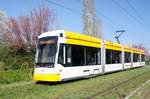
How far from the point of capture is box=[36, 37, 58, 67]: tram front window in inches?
618

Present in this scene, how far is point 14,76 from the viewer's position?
19.0m

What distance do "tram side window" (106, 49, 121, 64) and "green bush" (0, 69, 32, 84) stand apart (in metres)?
7.23

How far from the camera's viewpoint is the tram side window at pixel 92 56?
19420mm

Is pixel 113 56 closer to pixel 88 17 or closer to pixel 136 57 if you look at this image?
pixel 136 57

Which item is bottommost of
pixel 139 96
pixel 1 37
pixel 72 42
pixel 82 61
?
pixel 139 96

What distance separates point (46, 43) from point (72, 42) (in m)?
1.75

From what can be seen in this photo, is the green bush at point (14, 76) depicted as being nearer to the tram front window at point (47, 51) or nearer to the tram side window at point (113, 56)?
the tram front window at point (47, 51)

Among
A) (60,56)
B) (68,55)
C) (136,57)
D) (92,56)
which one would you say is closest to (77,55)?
(68,55)

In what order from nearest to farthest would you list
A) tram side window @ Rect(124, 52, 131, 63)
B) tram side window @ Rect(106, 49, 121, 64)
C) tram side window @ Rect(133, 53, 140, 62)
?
tram side window @ Rect(106, 49, 121, 64) < tram side window @ Rect(124, 52, 131, 63) < tram side window @ Rect(133, 53, 140, 62)

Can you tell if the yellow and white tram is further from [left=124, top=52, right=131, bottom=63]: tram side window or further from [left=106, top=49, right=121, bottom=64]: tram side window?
[left=124, top=52, right=131, bottom=63]: tram side window

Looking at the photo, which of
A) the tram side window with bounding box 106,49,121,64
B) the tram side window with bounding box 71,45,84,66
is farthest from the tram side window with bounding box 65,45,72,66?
the tram side window with bounding box 106,49,121,64

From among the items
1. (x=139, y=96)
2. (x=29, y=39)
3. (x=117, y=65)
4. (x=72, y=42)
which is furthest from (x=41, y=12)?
(x=139, y=96)

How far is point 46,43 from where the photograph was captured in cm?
1625

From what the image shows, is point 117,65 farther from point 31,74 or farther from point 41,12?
point 41,12
